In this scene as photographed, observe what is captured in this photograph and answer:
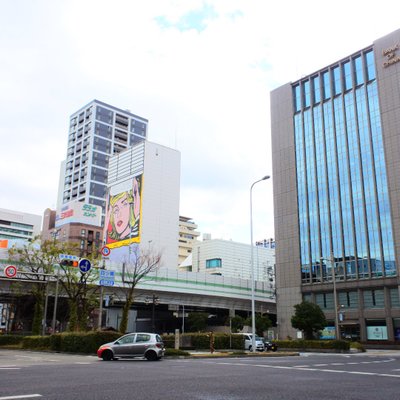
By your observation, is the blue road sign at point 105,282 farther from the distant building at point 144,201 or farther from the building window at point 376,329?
the distant building at point 144,201

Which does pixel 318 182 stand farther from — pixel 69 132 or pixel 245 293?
pixel 69 132

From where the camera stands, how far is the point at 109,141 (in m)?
142

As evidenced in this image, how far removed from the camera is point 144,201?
367ft

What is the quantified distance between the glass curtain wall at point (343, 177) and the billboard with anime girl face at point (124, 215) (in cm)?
4990

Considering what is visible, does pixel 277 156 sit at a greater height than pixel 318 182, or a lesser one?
greater

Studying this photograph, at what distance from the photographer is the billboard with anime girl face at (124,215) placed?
10775cm

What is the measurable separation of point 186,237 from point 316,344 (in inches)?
4944

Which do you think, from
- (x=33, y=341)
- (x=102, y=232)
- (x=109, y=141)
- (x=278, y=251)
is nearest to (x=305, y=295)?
(x=278, y=251)

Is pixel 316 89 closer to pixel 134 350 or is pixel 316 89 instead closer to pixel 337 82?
pixel 337 82

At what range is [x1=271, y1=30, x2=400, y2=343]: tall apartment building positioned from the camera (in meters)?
58.9

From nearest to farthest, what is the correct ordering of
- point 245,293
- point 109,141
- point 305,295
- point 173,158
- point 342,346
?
point 342,346, point 305,295, point 245,293, point 173,158, point 109,141

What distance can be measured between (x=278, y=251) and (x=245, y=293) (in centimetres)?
922

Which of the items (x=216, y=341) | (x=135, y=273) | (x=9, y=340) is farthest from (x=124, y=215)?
(x=216, y=341)

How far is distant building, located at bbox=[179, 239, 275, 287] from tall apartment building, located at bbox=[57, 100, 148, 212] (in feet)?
120
